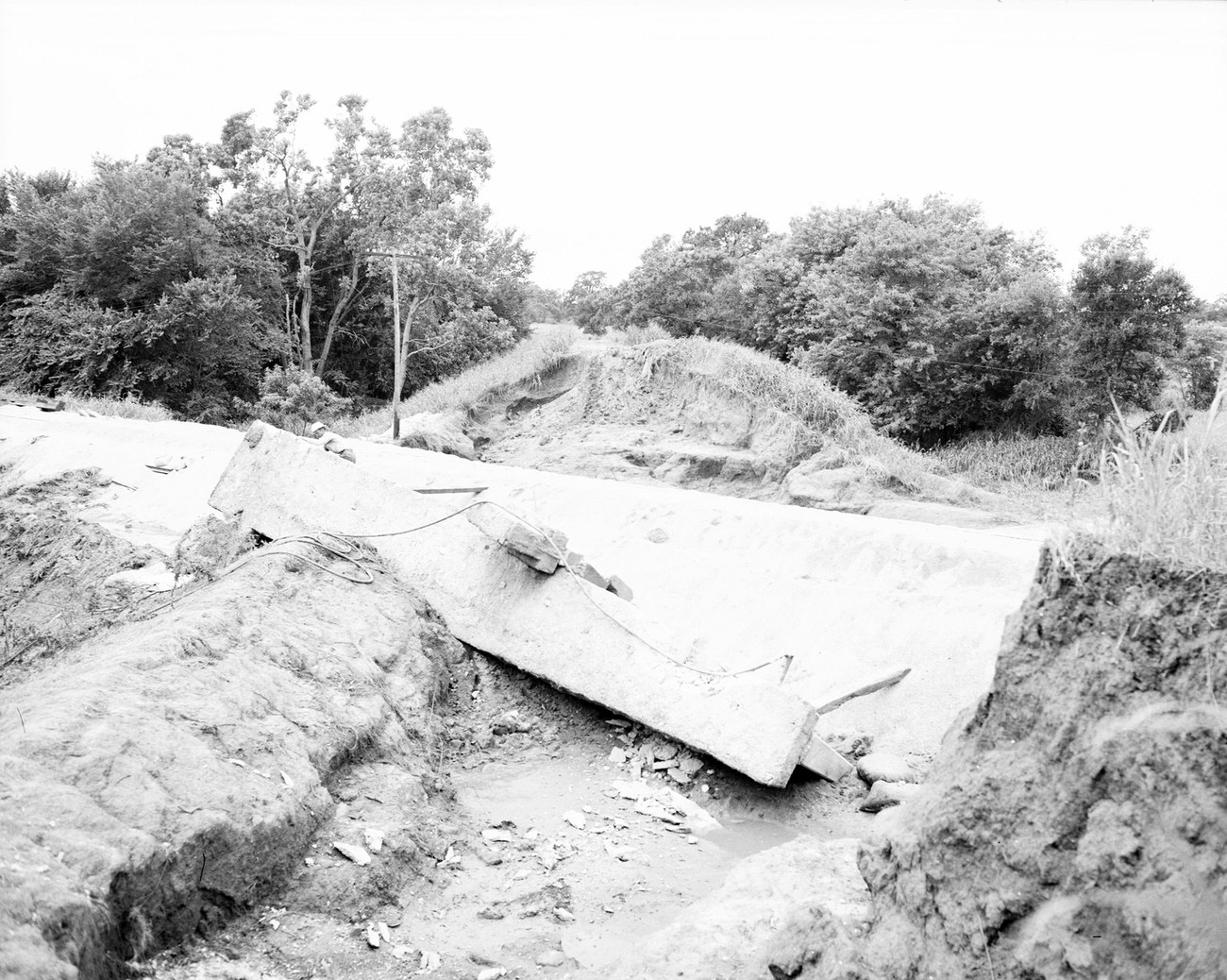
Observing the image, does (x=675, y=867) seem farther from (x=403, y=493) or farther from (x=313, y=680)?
(x=403, y=493)

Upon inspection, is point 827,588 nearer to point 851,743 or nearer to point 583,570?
point 851,743

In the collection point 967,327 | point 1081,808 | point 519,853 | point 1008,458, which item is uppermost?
point 967,327

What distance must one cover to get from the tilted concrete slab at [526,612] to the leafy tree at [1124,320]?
15.5 meters

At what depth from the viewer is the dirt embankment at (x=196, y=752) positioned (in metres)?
2.91

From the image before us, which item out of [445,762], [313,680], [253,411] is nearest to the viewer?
[313,680]

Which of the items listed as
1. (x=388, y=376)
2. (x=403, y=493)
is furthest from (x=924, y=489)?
(x=388, y=376)

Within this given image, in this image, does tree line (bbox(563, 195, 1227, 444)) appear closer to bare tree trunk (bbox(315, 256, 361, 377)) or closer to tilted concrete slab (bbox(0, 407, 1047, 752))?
tilted concrete slab (bbox(0, 407, 1047, 752))

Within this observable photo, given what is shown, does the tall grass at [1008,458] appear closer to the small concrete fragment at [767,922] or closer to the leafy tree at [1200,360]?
the leafy tree at [1200,360]

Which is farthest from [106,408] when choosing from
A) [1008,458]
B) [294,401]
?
[1008,458]

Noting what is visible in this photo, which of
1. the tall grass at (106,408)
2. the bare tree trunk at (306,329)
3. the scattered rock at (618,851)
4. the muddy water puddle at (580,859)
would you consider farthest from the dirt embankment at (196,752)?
the bare tree trunk at (306,329)

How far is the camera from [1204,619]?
7.77ft

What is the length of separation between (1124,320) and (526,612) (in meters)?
16.6

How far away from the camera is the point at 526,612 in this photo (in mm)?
6613

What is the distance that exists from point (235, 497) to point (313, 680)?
12.2 feet
